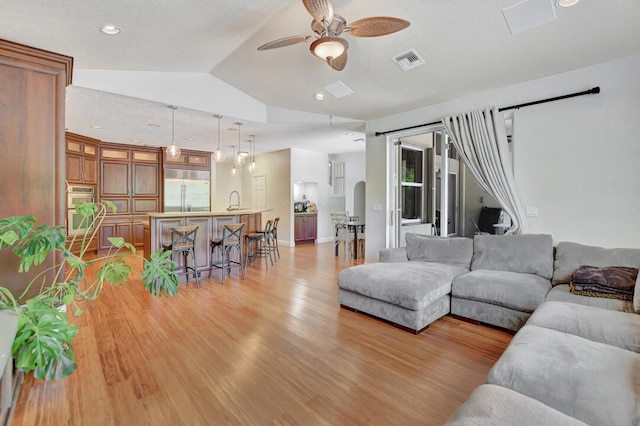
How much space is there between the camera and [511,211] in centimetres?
385

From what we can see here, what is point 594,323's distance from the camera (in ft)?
6.62

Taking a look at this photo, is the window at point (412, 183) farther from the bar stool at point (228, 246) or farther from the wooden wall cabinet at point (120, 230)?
the wooden wall cabinet at point (120, 230)

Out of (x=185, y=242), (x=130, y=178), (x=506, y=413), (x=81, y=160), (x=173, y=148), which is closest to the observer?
(x=506, y=413)

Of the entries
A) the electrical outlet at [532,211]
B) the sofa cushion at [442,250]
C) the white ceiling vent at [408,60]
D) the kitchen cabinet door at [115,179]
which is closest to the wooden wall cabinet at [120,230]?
the kitchen cabinet door at [115,179]

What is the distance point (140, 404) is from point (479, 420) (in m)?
2.00

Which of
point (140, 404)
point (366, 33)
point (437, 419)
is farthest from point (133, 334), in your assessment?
point (366, 33)

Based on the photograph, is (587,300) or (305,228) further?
(305,228)

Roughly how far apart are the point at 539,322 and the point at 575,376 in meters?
0.78

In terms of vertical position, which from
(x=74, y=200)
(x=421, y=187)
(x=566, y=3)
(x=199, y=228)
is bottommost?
(x=199, y=228)

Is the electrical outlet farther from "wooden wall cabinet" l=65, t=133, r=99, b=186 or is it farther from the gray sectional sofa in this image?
"wooden wall cabinet" l=65, t=133, r=99, b=186

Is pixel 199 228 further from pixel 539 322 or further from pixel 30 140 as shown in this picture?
pixel 539 322

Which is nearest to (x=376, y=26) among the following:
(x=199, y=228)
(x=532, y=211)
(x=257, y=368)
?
(x=257, y=368)

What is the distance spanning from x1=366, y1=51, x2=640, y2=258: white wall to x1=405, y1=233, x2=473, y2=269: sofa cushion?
0.89 m

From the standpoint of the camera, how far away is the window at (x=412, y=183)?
5.36 m
